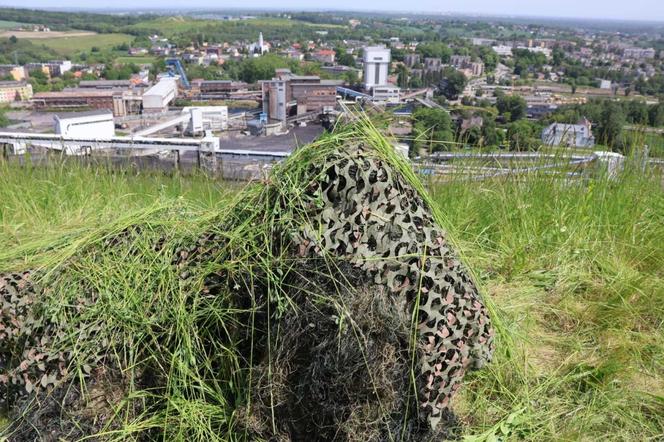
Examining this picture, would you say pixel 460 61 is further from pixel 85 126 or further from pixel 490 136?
pixel 490 136

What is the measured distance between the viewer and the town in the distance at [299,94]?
4.23 metres

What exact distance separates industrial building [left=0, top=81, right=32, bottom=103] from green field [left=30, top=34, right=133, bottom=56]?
857 inches

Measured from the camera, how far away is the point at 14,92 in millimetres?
31094

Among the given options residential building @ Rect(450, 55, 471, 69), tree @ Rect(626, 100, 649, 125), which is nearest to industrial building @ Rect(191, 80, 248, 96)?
residential building @ Rect(450, 55, 471, 69)

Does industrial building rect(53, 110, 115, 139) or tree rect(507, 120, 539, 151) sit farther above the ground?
tree rect(507, 120, 539, 151)

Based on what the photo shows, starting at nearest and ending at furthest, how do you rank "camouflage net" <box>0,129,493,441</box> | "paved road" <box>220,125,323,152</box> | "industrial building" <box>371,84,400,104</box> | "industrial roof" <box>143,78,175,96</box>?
"camouflage net" <box>0,129,493,441</box>
"paved road" <box>220,125,323,152</box>
"industrial building" <box>371,84,400,104</box>
"industrial roof" <box>143,78,175,96</box>

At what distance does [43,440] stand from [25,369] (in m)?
0.30

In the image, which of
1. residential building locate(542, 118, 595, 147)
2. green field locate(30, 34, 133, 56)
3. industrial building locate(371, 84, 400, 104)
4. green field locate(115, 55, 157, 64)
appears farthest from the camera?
green field locate(30, 34, 133, 56)

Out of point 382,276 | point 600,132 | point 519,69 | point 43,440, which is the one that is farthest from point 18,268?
point 519,69

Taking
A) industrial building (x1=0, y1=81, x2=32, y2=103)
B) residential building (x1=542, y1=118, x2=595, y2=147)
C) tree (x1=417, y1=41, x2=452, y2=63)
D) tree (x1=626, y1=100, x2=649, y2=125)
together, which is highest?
tree (x1=417, y1=41, x2=452, y2=63)

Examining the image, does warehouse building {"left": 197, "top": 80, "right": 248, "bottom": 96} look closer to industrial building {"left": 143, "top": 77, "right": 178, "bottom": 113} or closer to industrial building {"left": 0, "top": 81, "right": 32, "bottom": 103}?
industrial building {"left": 143, "top": 77, "right": 178, "bottom": 113}

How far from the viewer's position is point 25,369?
2.08 meters

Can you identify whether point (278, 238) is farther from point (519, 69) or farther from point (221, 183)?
point (519, 69)

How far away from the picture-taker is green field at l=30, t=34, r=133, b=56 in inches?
2130
